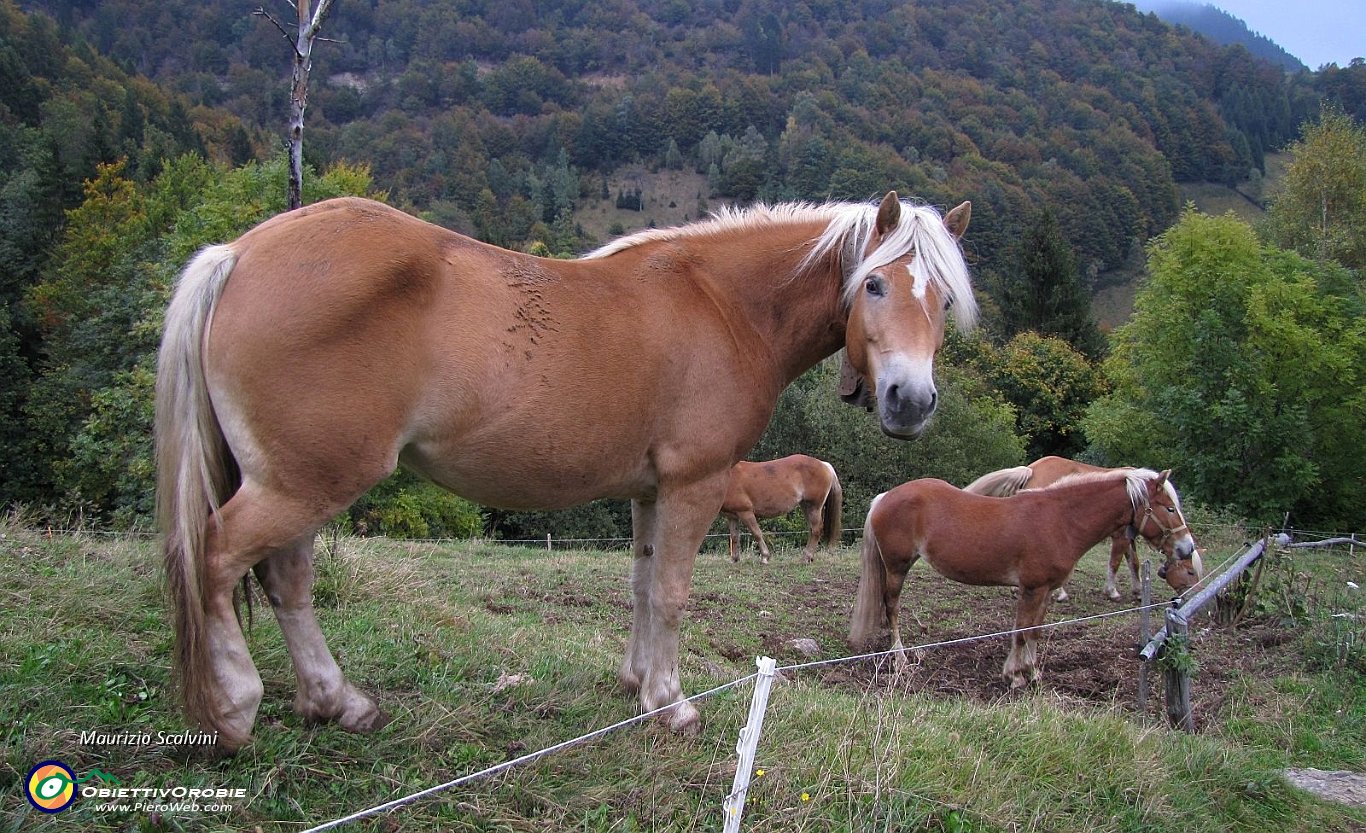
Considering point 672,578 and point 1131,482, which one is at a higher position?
point 672,578

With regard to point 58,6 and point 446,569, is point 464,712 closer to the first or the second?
point 446,569

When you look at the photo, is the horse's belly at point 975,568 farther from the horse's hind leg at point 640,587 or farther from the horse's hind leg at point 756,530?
the horse's hind leg at point 756,530

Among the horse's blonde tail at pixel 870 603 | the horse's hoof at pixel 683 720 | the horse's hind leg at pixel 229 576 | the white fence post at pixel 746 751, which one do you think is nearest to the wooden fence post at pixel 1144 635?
the horse's blonde tail at pixel 870 603

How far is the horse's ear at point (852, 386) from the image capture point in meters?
3.84

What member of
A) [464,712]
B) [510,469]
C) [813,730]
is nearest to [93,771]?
[464,712]

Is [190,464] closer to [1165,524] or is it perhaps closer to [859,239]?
[859,239]

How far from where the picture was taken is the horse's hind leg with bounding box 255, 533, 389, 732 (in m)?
3.00

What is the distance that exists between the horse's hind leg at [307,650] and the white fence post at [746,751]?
4.76 feet

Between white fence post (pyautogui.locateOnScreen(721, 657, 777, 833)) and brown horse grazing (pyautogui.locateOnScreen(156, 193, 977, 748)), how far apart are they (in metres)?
0.63

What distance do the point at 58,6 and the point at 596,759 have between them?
178679 millimetres

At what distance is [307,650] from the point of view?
3098 millimetres

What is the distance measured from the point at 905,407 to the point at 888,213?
3.13 feet

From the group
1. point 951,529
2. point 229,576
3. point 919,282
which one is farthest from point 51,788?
point 951,529

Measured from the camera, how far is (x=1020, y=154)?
315ft
